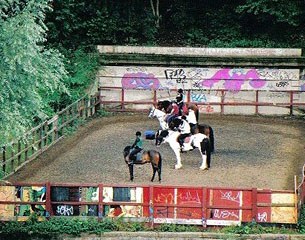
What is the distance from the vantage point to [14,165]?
27734mm

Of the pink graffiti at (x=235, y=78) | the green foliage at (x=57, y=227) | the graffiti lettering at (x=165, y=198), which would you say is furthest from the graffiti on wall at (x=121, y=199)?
the pink graffiti at (x=235, y=78)

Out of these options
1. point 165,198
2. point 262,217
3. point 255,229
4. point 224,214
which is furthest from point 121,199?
point 262,217

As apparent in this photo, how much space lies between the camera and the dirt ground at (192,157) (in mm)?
26047

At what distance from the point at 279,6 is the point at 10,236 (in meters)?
23.0

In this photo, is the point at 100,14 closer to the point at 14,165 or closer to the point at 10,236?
the point at 14,165

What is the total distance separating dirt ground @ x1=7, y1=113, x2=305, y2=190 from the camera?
2605 centimetres

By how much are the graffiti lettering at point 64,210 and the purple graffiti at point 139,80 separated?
54.0ft

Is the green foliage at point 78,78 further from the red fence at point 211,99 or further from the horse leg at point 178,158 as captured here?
the horse leg at point 178,158

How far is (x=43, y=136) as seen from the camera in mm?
29938

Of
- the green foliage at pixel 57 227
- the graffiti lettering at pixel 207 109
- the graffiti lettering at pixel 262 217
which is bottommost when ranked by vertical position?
the green foliage at pixel 57 227

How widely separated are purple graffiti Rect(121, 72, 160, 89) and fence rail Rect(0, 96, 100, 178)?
1807 millimetres

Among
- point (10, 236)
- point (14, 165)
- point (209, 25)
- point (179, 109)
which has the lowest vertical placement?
point (10, 236)

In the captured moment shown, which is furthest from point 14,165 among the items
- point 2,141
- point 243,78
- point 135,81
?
point 243,78

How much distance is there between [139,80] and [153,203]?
55.2 ft
